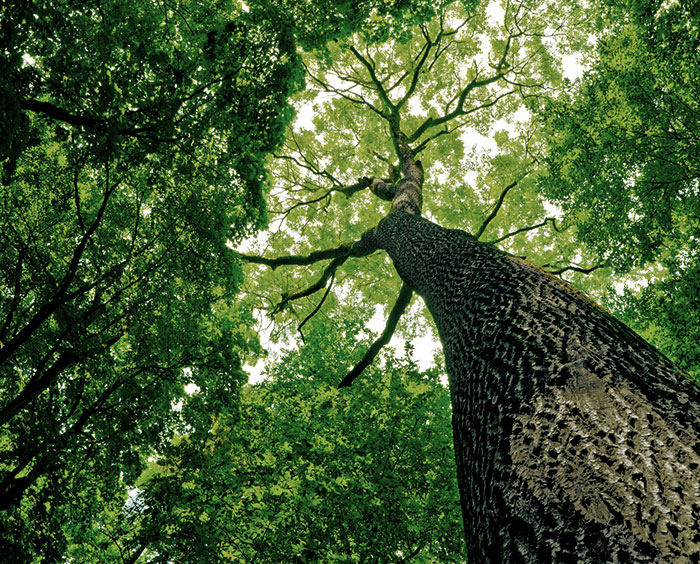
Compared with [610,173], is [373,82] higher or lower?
higher

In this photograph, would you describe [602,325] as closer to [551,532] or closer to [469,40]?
[551,532]

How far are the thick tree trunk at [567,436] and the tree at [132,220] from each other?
3603mm

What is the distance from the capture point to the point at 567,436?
1.52 meters

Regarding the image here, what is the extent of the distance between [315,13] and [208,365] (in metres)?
5.87

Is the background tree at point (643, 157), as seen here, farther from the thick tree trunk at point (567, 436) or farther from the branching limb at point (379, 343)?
the thick tree trunk at point (567, 436)

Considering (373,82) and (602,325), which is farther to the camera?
(373,82)

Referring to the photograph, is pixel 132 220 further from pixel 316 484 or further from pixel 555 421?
pixel 555 421

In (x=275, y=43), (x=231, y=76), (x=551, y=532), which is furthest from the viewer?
(x=275, y=43)

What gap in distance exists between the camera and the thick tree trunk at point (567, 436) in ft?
3.84

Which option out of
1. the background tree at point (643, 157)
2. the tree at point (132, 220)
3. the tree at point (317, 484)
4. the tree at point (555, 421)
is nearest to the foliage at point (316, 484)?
the tree at point (317, 484)

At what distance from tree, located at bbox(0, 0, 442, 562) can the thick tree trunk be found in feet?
11.8

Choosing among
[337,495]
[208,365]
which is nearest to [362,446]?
[337,495]

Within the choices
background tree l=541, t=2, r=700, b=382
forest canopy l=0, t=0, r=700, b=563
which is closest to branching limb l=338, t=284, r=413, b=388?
forest canopy l=0, t=0, r=700, b=563

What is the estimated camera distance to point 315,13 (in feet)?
17.3
